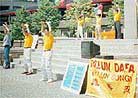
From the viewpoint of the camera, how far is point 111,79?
10227mm

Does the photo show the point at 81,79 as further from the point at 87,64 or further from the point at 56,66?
the point at 56,66

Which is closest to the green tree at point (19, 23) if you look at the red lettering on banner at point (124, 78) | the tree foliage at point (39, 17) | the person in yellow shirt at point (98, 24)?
the tree foliage at point (39, 17)

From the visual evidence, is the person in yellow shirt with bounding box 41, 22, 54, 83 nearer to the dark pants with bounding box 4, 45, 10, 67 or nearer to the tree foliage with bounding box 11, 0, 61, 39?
the dark pants with bounding box 4, 45, 10, 67

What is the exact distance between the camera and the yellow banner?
31.3ft

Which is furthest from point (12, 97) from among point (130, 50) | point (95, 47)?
point (130, 50)

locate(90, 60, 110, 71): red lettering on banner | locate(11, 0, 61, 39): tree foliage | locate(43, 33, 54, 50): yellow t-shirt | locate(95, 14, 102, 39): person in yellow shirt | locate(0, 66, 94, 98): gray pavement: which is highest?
locate(11, 0, 61, 39): tree foliage

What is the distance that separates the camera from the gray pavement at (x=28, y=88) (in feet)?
36.8

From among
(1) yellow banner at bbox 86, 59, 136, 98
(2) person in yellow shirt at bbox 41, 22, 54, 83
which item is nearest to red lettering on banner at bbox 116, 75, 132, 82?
(1) yellow banner at bbox 86, 59, 136, 98

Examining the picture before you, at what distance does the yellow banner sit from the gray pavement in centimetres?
48

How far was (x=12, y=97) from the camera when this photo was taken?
36.1 feet

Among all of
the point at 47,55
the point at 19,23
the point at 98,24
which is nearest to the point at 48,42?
the point at 47,55

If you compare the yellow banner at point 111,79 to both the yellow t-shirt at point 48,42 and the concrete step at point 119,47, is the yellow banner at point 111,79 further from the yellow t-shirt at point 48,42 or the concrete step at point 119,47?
the concrete step at point 119,47

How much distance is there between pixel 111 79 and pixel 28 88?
10.9 ft

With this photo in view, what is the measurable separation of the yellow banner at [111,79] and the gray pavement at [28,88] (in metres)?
0.48
